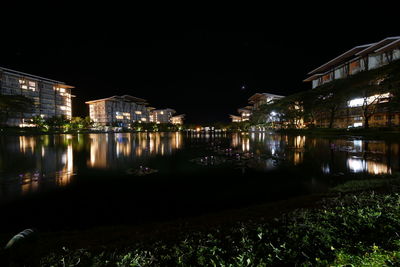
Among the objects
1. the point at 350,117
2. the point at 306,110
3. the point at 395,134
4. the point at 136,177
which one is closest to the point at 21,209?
the point at 136,177

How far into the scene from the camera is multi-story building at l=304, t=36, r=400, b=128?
44.8 metres

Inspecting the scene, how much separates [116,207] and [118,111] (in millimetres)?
131226

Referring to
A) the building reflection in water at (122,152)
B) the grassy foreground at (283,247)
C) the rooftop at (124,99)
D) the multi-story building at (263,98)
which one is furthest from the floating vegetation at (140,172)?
the rooftop at (124,99)

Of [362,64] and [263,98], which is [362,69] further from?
[263,98]

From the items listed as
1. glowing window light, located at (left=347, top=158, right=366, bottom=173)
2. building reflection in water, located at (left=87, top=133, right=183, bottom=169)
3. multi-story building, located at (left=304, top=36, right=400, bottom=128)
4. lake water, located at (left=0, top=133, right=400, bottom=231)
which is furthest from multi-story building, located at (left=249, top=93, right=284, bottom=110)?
lake water, located at (left=0, top=133, right=400, bottom=231)

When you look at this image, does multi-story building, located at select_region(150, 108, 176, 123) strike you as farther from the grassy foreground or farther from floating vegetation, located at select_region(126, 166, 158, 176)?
the grassy foreground

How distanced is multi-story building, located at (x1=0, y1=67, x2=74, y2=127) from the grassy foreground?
84.2 meters

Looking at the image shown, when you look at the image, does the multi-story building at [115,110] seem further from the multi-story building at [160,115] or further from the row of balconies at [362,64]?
the row of balconies at [362,64]

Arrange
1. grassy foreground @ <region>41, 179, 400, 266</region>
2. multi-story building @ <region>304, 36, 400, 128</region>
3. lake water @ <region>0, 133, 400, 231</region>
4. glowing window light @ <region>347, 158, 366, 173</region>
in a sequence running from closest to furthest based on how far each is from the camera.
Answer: grassy foreground @ <region>41, 179, 400, 266</region>
lake water @ <region>0, 133, 400, 231</region>
glowing window light @ <region>347, 158, 366, 173</region>
multi-story building @ <region>304, 36, 400, 128</region>

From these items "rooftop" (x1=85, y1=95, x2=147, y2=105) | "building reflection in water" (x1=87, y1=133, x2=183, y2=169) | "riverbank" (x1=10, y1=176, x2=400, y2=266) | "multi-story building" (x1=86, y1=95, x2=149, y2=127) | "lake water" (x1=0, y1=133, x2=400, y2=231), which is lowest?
"lake water" (x1=0, y1=133, x2=400, y2=231)

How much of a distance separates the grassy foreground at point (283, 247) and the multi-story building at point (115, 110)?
124335 mm

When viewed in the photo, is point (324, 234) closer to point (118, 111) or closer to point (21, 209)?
point (21, 209)

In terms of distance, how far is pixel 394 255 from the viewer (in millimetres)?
2553

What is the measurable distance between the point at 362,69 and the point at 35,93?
4820 inches
